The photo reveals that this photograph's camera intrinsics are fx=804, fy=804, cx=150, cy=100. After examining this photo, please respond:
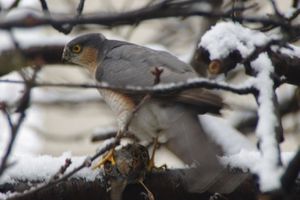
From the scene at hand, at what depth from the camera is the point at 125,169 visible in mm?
3928

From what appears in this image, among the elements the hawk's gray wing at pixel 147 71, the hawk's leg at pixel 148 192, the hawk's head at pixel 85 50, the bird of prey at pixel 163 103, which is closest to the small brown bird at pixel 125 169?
the hawk's leg at pixel 148 192

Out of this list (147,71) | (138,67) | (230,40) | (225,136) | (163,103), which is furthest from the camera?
(225,136)

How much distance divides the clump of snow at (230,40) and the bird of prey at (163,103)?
0.29 metres

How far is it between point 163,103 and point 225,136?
1.87m

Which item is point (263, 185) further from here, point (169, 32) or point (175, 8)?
point (169, 32)

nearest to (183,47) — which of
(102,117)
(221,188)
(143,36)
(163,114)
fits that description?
(143,36)

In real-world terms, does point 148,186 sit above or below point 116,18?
below

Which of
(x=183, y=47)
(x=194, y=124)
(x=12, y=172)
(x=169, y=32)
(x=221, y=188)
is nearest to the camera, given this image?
(x=221, y=188)

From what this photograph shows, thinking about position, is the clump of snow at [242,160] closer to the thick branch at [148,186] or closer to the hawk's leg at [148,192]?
the thick branch at [148,186]

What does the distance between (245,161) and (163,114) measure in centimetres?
65

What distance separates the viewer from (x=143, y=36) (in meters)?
12.1

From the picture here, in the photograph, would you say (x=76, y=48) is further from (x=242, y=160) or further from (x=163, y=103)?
(x=242, y=160)

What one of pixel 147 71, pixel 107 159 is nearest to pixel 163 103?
pixel 147 71

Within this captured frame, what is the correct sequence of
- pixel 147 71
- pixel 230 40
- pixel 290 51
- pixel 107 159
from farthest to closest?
pixel 147 71 < pixel 107 159 < pixel 290 51 < pixel 230 40
